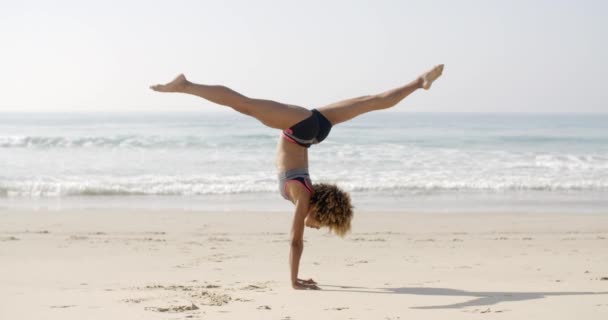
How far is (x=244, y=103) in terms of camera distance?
564 cm

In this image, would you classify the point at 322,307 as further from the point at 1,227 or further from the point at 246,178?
the point at 246,178

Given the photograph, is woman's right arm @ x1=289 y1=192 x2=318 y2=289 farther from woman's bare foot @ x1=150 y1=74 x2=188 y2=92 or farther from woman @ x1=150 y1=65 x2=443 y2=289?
woman's bare foot @ x1=150 y1=74 x2=188 y2=92

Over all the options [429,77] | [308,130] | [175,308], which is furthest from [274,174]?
[175,308]

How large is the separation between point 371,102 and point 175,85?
1.68 metres

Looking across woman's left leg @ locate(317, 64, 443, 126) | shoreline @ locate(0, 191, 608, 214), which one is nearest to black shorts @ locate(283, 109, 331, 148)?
woman's left leg @ locate(317, 64, 443, 126)

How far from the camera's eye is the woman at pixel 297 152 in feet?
18.4

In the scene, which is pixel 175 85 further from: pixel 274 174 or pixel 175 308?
pixel 274 174

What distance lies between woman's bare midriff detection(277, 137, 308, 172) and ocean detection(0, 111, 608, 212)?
6558 mm

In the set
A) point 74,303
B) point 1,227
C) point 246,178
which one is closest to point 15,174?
point 246,178

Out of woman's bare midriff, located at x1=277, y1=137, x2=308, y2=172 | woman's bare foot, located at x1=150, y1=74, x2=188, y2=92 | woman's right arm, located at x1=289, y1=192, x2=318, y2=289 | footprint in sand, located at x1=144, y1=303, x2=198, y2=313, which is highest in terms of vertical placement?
woman's bare foot, located at x1=150, y1=74, x2=188, y2=92

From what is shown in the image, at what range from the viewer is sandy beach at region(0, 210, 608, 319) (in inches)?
192

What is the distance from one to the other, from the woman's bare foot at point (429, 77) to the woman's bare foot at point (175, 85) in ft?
6.94

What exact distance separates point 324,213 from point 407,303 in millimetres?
1036

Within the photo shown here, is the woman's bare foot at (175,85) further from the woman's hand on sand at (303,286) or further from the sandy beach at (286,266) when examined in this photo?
the woman's hand on sand at (303,286)
